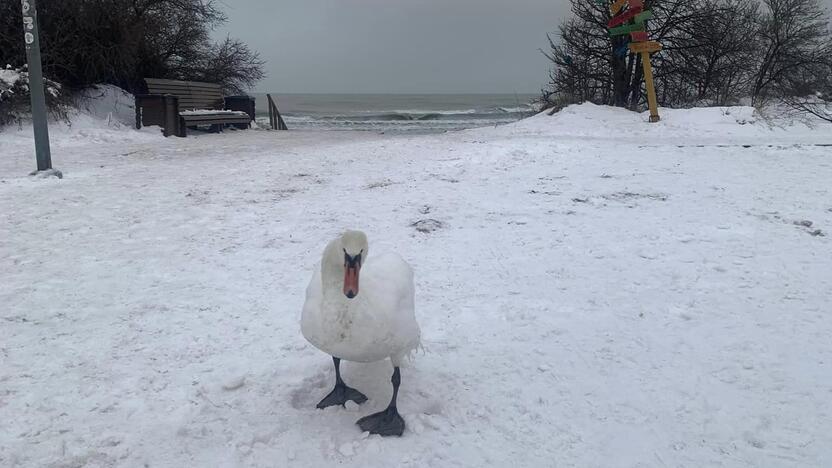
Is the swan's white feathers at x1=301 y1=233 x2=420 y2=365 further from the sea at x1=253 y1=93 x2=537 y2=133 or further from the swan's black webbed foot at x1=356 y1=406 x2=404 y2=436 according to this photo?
the sea at x1=253 y1=93 x2=537 y2=133

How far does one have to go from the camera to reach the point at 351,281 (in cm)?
243

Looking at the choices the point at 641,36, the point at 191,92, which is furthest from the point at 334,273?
the point at 191,92

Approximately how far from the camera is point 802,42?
25000mm

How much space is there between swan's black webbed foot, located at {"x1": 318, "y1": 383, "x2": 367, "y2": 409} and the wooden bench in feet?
40.9

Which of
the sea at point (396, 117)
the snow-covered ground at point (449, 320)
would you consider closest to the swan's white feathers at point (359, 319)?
the snow-covered ground at point (449, 320)

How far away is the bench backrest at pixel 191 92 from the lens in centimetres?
1486

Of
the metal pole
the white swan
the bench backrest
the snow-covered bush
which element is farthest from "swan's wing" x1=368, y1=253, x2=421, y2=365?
the bench backrest

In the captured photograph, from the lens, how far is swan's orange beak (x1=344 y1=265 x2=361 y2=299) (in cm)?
241

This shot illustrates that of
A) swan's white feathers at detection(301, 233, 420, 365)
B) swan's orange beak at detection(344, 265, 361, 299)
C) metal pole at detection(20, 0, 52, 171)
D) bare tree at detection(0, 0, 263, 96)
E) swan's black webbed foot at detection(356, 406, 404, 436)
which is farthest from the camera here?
bare tree at detection(0, 0, 263, 96)

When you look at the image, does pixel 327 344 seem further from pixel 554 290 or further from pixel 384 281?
pixel 554 290

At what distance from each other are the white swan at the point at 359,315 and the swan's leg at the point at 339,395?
188mm

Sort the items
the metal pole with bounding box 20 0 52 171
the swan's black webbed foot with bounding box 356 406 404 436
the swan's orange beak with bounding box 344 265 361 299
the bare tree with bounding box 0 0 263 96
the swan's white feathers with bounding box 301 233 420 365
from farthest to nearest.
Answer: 1. the bare tree with bounding box 0 0 263 96
2. the metal pole with bounding box 20 0 52 171
3. the swan's black webbed foot with bounding box 356 406 404 436
4. the swan's white feathers with bounding box 301 233 420 365
5. the swan's orange beak with bounding box 344 265 361 299

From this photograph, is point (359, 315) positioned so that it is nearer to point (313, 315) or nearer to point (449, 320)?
point (313, 315)

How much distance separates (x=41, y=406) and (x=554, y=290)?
317cm
